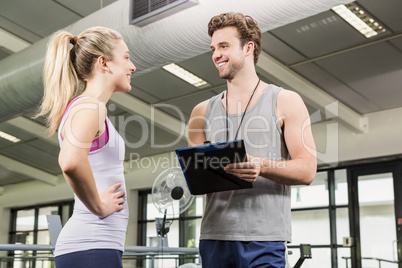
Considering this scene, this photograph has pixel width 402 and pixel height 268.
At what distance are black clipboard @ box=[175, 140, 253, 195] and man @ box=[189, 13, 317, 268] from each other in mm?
30

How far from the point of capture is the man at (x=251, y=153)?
53.4 inches

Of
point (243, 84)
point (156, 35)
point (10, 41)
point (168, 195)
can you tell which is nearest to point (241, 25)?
point (243, 84)

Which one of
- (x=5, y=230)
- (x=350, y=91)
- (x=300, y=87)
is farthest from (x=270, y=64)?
(x=5, y=230)

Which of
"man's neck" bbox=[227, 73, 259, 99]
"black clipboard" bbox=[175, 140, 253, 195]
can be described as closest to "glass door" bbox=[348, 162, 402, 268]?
"man's neck" bbox=[227, 73, 259, 99]

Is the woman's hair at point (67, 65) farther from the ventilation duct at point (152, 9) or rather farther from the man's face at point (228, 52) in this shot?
the ventilation duct at point (152, 9)

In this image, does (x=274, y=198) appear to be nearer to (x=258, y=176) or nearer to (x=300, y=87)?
(x=258, y=176)

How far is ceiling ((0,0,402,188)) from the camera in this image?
230 inches

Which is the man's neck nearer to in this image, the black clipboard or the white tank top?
the black clipboard

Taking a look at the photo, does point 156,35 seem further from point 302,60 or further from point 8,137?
point 8,137

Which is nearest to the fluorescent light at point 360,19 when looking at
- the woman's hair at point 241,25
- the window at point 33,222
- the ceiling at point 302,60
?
the ceiling at point 302,60

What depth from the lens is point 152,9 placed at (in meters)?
4.39

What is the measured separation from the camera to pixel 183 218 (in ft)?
35.1

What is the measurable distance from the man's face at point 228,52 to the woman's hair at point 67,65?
0.30 metres

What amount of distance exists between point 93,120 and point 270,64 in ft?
18.5
